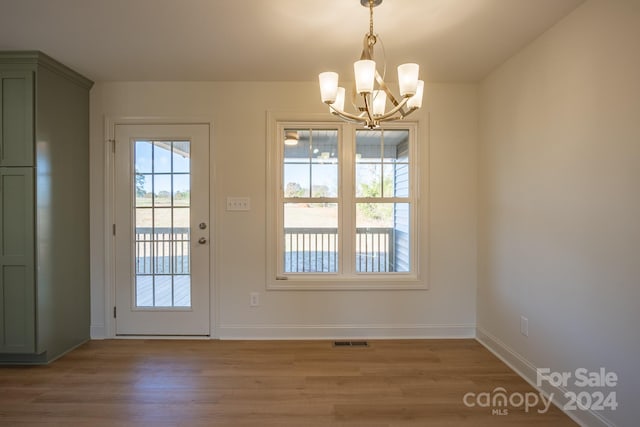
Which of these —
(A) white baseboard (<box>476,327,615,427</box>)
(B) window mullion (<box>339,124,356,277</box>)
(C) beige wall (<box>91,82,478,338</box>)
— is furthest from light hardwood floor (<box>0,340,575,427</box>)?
(B) window mullion (<box>339,124,356,277</box>)

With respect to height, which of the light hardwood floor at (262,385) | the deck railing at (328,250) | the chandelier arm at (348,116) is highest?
the chandelier arm at (348,116)

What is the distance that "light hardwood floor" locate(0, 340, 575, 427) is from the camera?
1981 mm

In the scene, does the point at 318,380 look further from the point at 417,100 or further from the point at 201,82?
the point at 201,82

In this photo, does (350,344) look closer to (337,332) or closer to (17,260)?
(337,332)

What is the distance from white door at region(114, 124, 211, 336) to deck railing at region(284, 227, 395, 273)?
808 millimetres

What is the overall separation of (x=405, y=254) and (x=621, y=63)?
2079mm

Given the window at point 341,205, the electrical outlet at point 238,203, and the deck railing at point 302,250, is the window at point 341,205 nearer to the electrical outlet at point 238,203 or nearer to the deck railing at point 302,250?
the deck railing at point 302,250

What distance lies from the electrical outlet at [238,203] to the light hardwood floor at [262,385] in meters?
1.24

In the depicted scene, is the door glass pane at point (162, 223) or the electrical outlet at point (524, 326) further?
the door glass pane at point (162, 223)

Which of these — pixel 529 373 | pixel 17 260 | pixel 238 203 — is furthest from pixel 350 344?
pixel 17 260

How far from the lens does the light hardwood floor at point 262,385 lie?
198 centimetres

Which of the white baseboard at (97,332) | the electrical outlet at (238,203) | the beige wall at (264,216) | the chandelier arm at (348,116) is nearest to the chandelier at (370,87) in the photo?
the chandelier arm at (348,116)

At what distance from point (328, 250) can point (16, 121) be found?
271 centimetres

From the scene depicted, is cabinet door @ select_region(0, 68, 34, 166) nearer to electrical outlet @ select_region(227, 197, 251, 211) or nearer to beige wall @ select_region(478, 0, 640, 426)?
electrical outlet @ select_region(227, 197, 251, 211)
